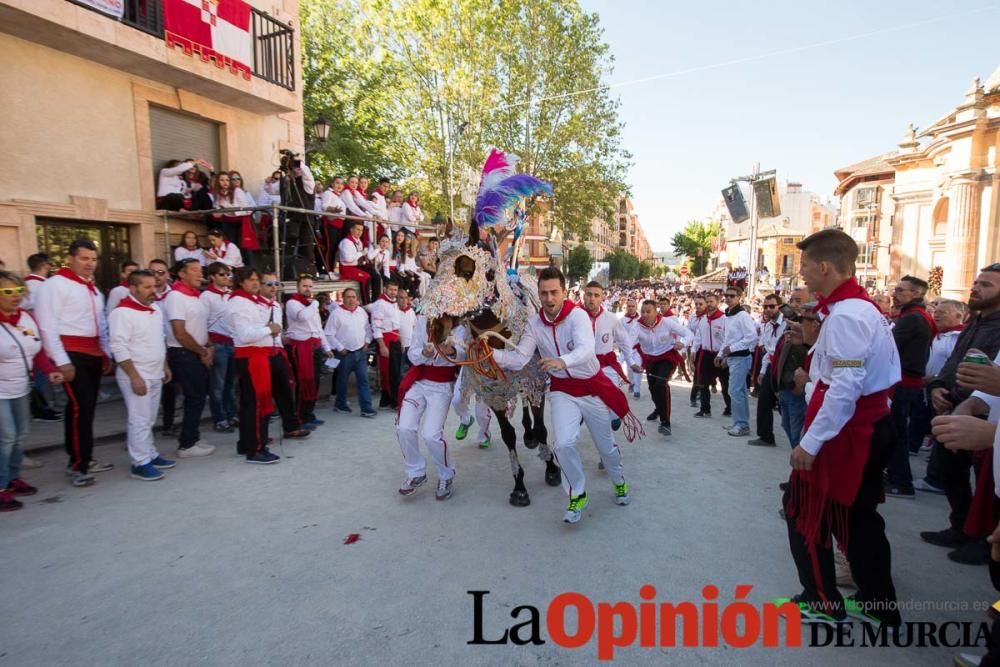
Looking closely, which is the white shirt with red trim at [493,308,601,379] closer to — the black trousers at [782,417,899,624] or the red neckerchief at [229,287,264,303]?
the black trousers at [782,417,899,624]

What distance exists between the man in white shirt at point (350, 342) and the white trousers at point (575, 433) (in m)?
4.11

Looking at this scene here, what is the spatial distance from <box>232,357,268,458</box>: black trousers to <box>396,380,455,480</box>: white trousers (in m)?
1.81

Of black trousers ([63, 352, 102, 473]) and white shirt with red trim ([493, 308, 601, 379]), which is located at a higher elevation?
white shirt with red trim ([493, 308, 601, 379])

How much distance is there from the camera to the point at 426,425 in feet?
15.1

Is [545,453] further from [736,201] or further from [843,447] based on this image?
[736,201]

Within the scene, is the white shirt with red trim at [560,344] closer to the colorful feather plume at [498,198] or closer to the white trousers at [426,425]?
the white trousers at [426,425]

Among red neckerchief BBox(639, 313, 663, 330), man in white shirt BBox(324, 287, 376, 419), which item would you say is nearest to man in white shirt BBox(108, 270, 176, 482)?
man in white shirt BBox(324, 287, 376, 419)

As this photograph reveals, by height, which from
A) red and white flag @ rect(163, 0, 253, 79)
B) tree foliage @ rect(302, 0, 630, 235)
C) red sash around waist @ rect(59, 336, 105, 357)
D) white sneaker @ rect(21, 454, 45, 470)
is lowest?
white sneaker @ rect(21, 454, 45, 470)

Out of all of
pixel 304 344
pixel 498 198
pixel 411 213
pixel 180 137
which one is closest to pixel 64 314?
pixel 304 344

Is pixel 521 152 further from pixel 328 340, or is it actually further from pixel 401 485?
pixel 401 485

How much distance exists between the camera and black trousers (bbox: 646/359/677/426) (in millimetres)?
6921

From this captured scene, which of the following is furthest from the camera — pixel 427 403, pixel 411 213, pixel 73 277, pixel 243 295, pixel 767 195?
pixel 767 195

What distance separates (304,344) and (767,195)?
1346 cm

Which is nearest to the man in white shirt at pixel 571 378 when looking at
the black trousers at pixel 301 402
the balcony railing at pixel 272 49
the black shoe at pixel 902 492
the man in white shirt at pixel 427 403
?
the man in white shirt at pixel 427 403
